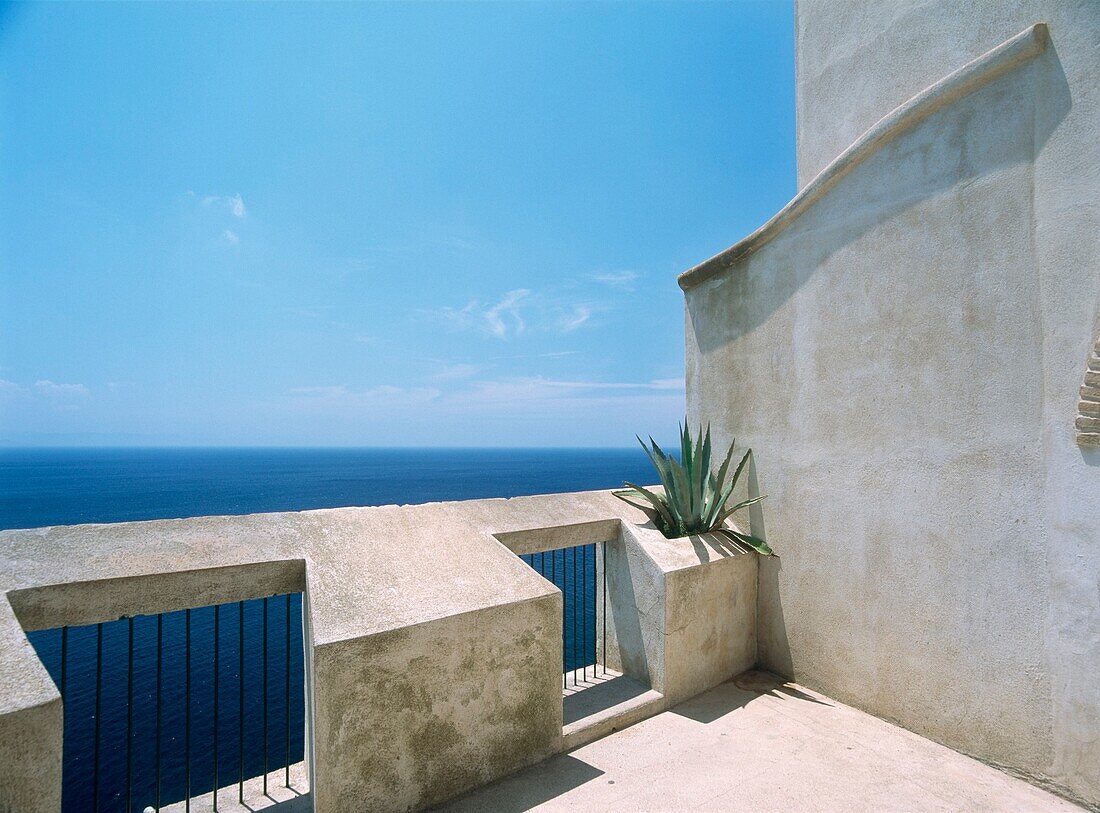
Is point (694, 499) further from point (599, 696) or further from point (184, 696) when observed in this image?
point (184, 696)

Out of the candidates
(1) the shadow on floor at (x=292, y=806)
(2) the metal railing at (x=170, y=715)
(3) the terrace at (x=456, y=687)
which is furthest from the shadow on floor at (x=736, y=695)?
(2) the metal railing at (x=170, y=715)

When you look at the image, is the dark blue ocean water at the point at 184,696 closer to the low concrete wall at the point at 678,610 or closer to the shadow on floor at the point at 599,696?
the shadow on floor at the point at 599,696

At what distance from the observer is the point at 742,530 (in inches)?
186

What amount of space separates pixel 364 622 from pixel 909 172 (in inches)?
162

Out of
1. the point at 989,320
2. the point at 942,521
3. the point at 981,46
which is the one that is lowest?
the point at 942,521

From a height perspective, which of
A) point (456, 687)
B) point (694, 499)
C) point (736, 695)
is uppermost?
point (694, 499)

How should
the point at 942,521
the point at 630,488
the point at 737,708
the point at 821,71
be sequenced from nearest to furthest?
1. the point at 942,521
2. the point at 737,708
3. the point at 821,71
4. the point at 630,488

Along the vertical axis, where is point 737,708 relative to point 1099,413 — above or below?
below


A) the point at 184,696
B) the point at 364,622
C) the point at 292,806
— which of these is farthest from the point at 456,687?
the point at 184,696

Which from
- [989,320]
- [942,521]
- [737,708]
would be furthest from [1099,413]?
[737,708]

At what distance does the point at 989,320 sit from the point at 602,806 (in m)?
3.33

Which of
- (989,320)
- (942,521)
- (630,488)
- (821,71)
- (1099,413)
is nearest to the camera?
(1099,413)

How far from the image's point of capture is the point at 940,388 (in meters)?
3.34

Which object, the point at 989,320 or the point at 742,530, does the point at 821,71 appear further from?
the point at 742,530
